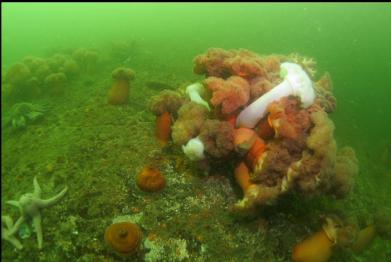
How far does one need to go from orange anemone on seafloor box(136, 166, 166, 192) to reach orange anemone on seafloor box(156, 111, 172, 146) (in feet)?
3.22

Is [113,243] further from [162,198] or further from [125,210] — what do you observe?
[162,198]

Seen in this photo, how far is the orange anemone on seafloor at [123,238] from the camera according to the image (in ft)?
12.9

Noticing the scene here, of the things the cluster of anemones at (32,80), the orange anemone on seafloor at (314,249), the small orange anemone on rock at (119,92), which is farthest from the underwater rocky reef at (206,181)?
the cluster of anemones at (32,80)

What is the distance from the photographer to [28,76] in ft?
26.2

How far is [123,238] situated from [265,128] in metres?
2.53

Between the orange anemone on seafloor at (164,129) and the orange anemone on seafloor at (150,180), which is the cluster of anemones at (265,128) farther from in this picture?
the orange anemone on seafloor at (150,180)

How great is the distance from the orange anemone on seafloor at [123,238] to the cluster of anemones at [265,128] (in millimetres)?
1418

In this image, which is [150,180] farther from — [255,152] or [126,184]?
[255,152]

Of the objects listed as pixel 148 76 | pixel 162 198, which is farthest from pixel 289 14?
pixel 162 198

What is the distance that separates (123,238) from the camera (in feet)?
12.9

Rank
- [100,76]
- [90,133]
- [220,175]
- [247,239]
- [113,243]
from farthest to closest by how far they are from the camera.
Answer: [100,76] < [90,133] < [220,175] < [247,239] < [113,243]

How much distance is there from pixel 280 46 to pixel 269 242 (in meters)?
16.2

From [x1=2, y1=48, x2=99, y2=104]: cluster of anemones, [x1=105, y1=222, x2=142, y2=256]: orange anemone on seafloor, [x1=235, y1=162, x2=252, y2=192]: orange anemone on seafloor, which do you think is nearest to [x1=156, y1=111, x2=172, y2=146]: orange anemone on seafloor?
[x1=235, y1=162, x2=252, y2=192]: orange anemone on seafloor

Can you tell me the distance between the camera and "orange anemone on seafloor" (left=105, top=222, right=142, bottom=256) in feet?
12.9
